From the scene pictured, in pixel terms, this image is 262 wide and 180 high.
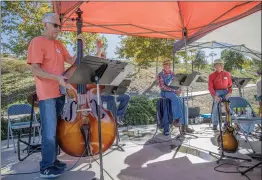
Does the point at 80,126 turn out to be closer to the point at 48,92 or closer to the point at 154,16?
the point at 48,92

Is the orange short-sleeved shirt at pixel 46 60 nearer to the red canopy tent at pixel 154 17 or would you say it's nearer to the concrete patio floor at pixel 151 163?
the concrete patio floor at pixel 151 163

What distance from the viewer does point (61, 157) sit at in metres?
→ 3.64

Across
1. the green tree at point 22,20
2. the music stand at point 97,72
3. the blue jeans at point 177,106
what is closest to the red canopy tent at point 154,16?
the blue jeans at point 177,106

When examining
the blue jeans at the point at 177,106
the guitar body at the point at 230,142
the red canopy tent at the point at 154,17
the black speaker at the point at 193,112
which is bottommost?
the guitar body at the point at 230,142

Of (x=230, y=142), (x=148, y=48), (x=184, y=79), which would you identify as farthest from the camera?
(x=148, y=48)

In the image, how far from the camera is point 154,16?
196 inches

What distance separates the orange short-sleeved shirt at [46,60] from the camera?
256 centimetres

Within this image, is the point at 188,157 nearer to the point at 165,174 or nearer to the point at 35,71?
the point at 165,174

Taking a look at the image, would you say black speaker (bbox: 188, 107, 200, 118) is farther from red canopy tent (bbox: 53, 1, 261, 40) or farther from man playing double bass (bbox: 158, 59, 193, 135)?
red canopy tent (bbox: 53, 1, 261, 40)

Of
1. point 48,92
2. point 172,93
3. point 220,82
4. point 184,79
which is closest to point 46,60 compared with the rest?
point 48,92

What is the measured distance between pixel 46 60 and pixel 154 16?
292cm

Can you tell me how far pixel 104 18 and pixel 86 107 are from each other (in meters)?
2.65

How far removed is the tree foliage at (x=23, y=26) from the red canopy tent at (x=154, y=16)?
2476mm

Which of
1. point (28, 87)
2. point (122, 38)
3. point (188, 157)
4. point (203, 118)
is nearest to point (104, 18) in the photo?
point (188, 157)
